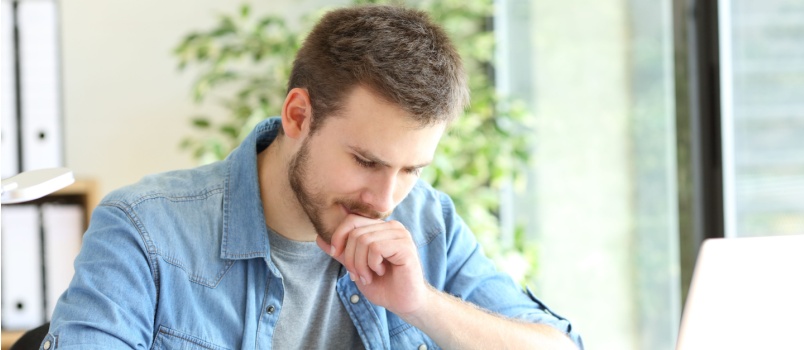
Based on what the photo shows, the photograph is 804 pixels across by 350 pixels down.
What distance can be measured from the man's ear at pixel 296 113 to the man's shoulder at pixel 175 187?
0.39 feet

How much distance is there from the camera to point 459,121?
111 inches

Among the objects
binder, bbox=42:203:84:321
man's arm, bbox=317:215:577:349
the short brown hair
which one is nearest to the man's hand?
man's arm, bbox=317:215:577:349

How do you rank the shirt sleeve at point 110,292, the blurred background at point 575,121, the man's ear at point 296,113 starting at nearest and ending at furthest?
the shirt sleeve at point 110,292
the man's ear at point 296,113
the blurred background at point 575,121

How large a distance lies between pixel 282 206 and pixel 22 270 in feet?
5.61

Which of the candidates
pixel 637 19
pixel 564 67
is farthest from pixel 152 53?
pixel 637 19

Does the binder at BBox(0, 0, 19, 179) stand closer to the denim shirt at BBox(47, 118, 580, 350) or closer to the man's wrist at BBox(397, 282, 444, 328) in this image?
the denim shirt at BBox(47, 118, 580, 350)

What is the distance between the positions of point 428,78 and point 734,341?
0.52 meters

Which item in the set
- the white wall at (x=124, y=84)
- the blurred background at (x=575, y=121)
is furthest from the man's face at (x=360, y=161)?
the white wall at (x=124, y=84)

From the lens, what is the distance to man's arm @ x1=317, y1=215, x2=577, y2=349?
1.21 m

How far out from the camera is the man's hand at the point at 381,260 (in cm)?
120

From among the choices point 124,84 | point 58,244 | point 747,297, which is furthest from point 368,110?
point 124,84

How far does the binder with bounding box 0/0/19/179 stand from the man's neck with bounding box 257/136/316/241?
5.22 feet

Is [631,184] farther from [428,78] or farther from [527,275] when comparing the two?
[428,78]

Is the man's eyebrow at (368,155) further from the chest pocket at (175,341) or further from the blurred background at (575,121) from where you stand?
the blurred background at (575,121)
